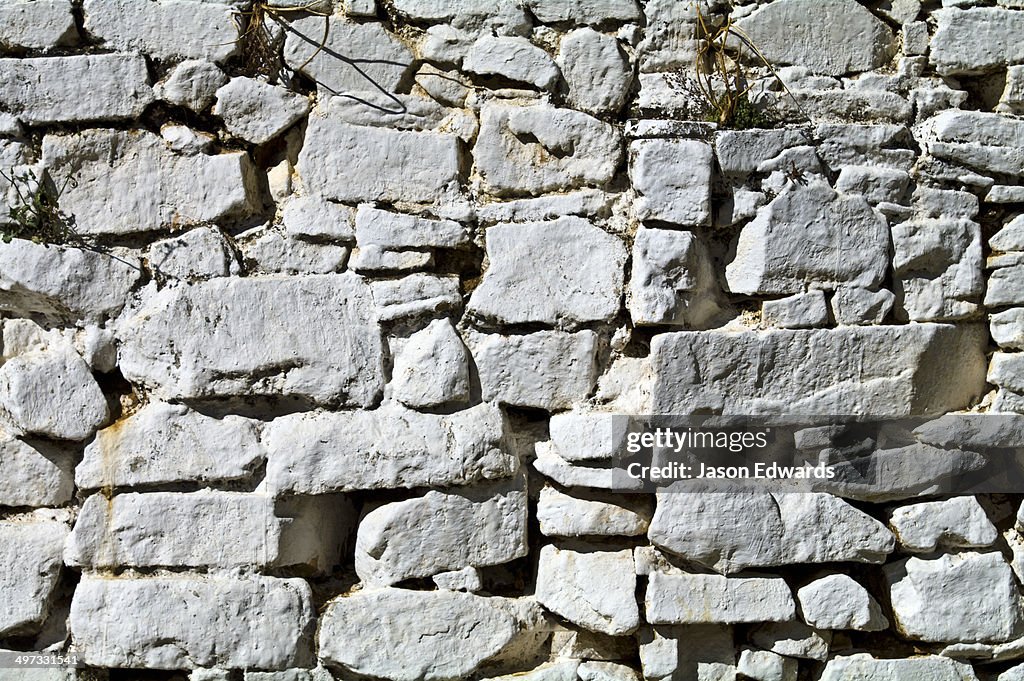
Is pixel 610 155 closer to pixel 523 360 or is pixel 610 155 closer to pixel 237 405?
pixel 523 360

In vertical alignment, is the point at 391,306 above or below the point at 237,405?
above

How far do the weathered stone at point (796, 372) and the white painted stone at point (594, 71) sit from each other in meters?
0.69

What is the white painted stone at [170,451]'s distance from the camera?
2.33 m

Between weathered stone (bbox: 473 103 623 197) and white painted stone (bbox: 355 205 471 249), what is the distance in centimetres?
18

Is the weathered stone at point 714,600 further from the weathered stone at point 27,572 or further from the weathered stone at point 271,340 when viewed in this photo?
the weathered stone at point 27,572

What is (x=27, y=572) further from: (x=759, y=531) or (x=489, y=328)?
(x=759, y=531)

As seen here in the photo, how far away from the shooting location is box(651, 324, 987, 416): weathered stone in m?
2.30

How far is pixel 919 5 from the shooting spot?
8.01 feet

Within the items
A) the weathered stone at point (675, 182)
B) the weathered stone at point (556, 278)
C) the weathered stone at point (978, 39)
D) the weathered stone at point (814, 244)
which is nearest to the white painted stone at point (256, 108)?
the weathered stone at point (556, 278)

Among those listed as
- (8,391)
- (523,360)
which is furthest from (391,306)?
(8,391)

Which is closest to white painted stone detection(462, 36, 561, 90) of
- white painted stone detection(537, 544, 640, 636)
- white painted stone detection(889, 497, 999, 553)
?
white painted stone detection(537, 544, 640, 636)

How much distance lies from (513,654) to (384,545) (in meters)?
0.47

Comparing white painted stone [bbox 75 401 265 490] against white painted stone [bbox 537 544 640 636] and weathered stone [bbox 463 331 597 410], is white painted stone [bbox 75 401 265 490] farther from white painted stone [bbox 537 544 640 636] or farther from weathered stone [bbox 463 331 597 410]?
white painted stone [bbox 537 544 640 636]

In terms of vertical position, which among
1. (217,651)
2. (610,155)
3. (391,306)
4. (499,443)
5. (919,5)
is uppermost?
(919,5)
